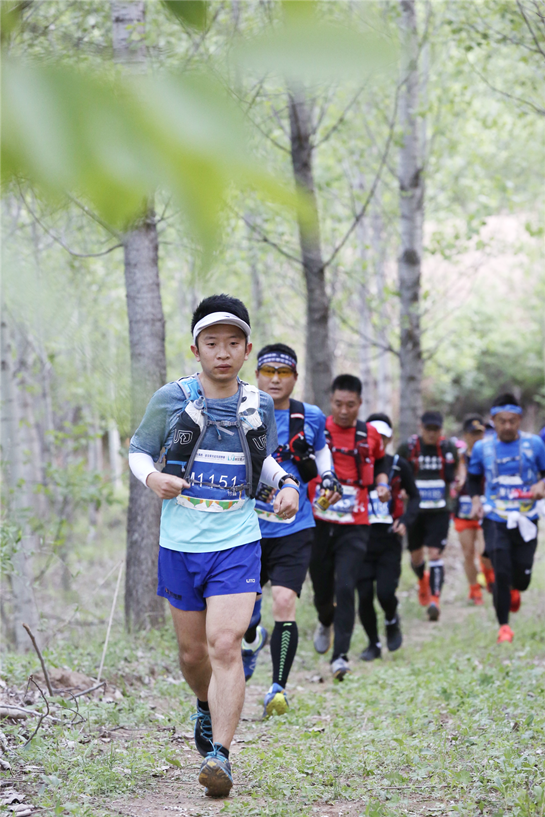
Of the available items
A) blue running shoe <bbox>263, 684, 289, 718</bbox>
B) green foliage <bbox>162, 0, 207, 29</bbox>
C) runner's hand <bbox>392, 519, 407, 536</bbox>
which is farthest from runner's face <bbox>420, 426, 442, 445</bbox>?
green foliage <bbox>162, 0, 207, 29</bbox>

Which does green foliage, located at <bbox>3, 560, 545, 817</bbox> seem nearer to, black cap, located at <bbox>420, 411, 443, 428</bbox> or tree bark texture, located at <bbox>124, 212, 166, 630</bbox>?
tree bark texture, located at <bbox>124, 212, 166, 630</bbox>

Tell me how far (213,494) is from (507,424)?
4.24 m

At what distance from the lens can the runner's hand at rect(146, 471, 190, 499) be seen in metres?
3.40

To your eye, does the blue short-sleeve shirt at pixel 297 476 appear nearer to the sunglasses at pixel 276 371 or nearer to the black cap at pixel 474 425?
the sunglasses at pixel 276 371

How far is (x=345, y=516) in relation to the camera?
20.9ft

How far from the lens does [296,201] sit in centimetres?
71

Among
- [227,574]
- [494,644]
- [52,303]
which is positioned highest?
[52,303]

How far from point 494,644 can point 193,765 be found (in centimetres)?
401

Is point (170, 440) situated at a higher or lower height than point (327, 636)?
higher

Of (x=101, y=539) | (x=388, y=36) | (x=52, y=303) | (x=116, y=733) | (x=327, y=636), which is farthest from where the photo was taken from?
(x=101, y=539)

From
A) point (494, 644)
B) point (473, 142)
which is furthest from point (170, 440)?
point (473, 142)

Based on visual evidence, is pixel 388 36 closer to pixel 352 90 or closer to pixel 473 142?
pixel 352 90

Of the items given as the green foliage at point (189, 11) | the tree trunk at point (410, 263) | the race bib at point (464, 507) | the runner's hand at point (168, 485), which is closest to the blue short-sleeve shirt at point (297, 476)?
the runner's hand at point (168, 485)

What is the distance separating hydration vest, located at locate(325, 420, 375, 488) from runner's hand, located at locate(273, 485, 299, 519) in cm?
253
